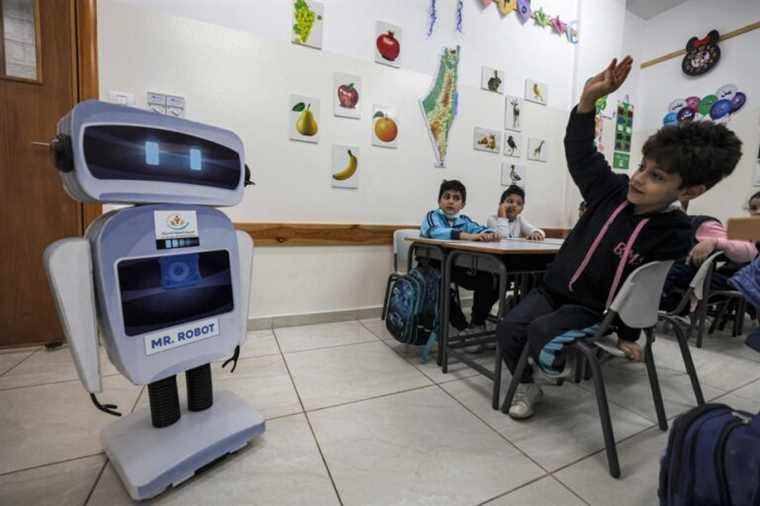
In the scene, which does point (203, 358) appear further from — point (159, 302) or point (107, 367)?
point (107, 367)

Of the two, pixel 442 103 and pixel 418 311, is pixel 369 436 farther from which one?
pixel 442 103

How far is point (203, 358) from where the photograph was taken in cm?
88

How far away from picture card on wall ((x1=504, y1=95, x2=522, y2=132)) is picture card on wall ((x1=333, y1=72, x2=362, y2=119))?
4.17 feet

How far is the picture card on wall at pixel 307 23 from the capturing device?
1896 mm

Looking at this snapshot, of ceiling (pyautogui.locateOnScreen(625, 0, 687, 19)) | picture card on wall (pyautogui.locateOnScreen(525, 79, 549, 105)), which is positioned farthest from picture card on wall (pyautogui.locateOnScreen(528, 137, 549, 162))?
ceiling (pyautogui.locateOnScreen(625, 0, 687, 19))

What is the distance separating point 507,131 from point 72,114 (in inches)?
106

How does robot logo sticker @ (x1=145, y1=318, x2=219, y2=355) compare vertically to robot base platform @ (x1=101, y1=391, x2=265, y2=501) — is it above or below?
above

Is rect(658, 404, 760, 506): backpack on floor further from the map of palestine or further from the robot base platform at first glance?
the map of palestine

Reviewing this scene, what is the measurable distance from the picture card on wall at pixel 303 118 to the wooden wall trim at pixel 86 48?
93 cm

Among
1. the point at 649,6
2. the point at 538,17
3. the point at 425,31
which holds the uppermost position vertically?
the point at 649,6

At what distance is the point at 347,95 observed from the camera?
81.3 inches

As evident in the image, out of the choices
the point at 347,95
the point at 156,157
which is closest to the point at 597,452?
the point at 156,157

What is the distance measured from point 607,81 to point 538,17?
231 cm

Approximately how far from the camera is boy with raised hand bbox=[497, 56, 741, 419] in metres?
0.91
